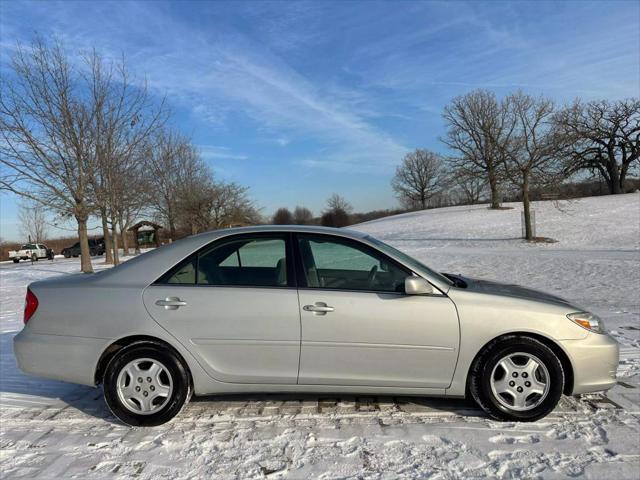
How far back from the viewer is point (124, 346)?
3535 mm

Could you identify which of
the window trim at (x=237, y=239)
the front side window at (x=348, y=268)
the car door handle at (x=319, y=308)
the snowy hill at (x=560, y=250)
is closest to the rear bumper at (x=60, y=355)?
the window trim at (x=237, y=239)

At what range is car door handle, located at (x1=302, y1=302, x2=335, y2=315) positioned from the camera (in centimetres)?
337

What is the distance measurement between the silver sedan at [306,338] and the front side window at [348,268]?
0.02 meters

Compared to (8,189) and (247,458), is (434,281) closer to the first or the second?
(247,458)

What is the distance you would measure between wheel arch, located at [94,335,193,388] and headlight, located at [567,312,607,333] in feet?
10.0

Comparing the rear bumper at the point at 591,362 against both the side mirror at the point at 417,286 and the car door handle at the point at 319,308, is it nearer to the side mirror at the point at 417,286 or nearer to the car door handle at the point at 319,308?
the side mirror at the point at 417,286

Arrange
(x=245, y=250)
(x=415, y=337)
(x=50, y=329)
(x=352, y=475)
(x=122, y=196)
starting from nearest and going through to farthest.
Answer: (x=352, y=475) → (x=415, y=337) → (x=50, y=329) → (x=245, y=250) → (x=122, y=196)

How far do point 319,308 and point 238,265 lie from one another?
36.9 inches

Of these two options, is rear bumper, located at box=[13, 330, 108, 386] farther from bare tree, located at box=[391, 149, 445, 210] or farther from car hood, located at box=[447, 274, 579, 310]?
bare tree, located at box=[391, 149, 445, 210]

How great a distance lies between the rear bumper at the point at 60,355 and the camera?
351 centimetres

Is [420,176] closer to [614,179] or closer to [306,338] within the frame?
[614,179]

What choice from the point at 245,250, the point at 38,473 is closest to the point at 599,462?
the point at 245,250

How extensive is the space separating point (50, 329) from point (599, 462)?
4.13 meters

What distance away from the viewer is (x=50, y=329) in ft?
11.7
